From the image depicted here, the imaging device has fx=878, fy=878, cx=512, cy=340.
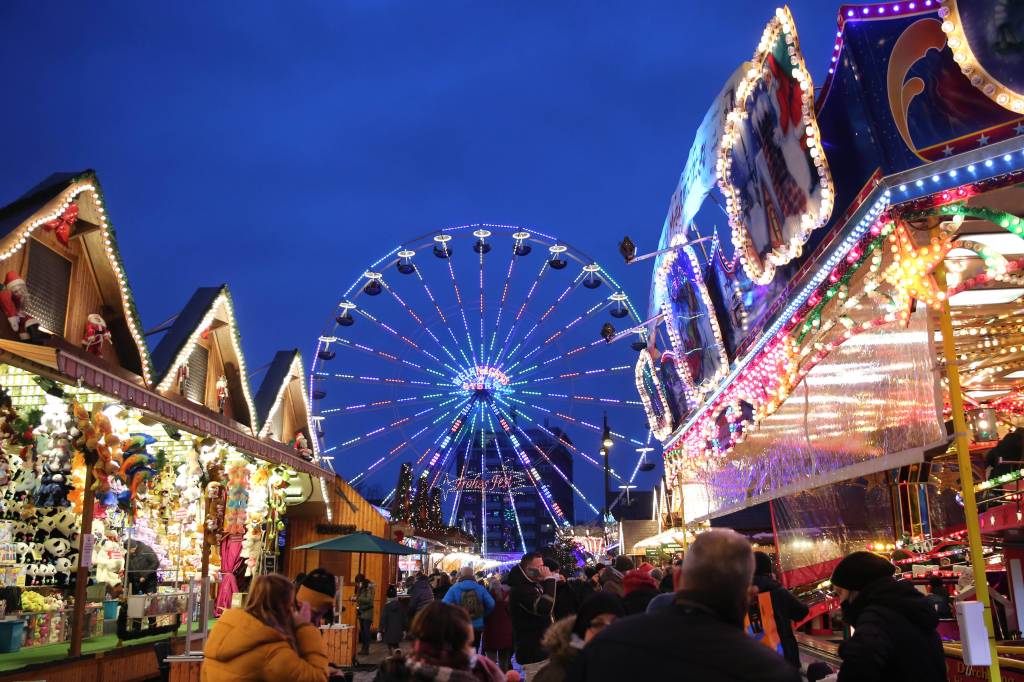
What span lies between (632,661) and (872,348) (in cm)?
717

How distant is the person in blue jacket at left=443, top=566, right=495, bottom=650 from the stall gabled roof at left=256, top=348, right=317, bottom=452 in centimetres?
702

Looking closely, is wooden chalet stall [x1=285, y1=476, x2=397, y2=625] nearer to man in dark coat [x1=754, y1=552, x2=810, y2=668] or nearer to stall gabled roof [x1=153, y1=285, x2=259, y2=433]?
stall gabled roof [x1=153, y1=285, x2=259, y2=433]

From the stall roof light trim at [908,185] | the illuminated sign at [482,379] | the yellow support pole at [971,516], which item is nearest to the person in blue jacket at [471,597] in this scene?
the stall roof light trim at [908,185]

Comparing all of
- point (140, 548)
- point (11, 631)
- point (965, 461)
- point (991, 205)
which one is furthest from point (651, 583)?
point (140, 548)

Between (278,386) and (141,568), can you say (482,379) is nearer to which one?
(278,386)

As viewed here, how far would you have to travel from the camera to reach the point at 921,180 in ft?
22.2

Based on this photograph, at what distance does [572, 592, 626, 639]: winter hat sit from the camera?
493 cm

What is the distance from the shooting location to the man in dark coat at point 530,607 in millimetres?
9422

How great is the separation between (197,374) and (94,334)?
12.8ft

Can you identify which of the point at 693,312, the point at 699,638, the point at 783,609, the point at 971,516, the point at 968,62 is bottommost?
the point at 783,609

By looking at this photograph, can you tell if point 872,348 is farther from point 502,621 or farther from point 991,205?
point 502,621

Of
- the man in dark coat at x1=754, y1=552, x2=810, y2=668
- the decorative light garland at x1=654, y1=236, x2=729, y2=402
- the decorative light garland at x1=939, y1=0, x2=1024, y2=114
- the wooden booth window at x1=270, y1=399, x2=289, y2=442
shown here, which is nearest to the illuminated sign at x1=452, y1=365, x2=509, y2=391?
the wooden booth window at x1=270, y1=399, x2=289, y2=442

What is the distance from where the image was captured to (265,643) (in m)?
4.28

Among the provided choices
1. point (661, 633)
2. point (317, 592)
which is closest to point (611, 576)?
point (317, 592)
